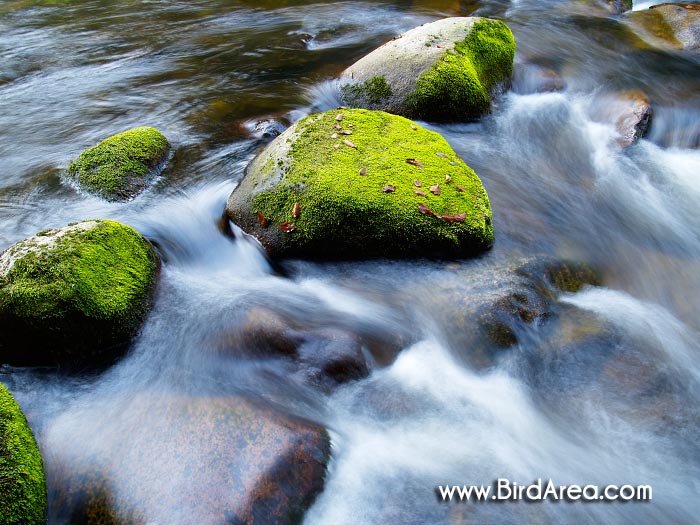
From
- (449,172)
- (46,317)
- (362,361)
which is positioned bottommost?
(362,361)

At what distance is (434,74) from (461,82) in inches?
15.2

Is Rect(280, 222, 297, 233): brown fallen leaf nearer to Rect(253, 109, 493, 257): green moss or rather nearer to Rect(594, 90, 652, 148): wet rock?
Rect(253, 109, 493, 257): green moss

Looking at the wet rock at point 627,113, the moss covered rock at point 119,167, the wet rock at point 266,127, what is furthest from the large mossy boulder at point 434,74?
the moss covered rock at point 119,167

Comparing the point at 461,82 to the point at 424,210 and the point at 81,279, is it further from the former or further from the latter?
the point at 81,279

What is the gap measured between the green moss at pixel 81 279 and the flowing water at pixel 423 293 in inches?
13.5

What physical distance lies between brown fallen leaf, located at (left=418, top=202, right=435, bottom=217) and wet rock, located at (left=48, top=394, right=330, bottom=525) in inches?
85.9

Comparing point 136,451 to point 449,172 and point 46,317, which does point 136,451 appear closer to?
point 46,317

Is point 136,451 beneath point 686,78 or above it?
beneath

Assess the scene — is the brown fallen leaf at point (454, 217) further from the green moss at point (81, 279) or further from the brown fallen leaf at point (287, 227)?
the green moss at point (81, 279)

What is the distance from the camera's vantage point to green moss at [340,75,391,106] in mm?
7211

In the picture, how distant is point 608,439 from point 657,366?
900mm

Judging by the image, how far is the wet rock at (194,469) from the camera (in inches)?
125

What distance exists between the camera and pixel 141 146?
20.4 ft

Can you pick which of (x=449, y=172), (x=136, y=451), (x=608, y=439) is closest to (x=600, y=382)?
(x=608, y=439)
